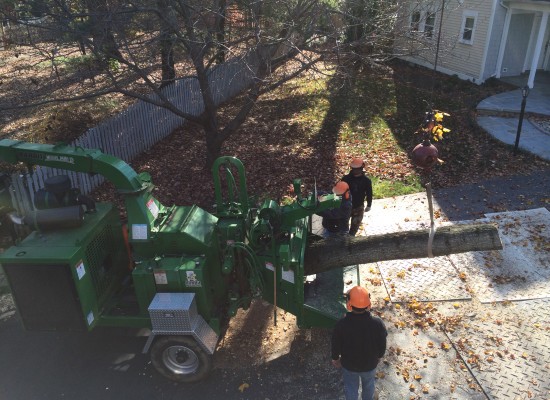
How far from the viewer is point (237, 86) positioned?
18.8m

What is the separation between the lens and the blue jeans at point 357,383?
5.04 metres

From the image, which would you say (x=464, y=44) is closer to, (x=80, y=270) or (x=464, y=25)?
(x=464, y=25)

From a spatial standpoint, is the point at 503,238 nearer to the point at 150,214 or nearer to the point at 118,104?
the point at 150,214

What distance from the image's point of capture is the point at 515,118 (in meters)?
14.7

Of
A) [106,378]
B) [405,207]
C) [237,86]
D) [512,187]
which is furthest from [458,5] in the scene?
[106,378]

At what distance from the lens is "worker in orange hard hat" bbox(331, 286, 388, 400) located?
4.75 m

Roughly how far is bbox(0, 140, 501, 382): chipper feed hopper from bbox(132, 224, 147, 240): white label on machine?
0.04 feet

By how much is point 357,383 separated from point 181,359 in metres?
2.22

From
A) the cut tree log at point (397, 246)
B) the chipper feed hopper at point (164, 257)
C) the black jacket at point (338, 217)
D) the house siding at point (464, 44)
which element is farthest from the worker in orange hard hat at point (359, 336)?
the house siding at point (464, 44)

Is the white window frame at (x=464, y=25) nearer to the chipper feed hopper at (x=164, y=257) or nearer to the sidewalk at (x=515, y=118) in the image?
the sidewalk at (x=515, y=118)

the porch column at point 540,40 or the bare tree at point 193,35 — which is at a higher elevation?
the bare tree at point 193,35

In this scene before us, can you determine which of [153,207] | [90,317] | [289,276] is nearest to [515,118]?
[289,276]

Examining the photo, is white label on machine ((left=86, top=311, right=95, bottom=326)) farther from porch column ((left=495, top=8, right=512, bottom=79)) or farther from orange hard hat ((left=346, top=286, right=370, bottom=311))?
porch column ((left=495, top=8, right=512, bottom=79))

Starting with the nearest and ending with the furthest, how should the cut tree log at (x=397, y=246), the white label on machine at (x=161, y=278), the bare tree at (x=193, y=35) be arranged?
the white label on machine at (x=161, y=278), the cut tree log at (x=397, y=246), the bare tree at (x=193, y=35)
